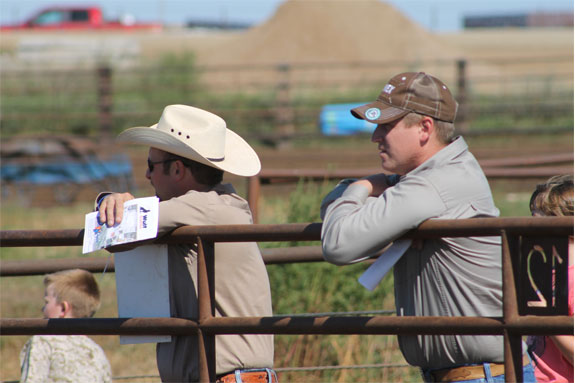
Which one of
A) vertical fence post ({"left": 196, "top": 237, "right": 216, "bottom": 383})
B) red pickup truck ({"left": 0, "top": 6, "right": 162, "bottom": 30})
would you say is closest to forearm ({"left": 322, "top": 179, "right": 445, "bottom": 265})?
vertical fence post ({"left": 196, "top": 237, "right": 216, "bottom": 383})

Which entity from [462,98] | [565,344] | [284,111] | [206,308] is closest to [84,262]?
[206,308]

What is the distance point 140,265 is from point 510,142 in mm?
17011

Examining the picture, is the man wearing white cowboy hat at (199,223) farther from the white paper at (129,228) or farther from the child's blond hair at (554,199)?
the child's blond hair at (554,199)

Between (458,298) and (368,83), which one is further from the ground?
(368,83)

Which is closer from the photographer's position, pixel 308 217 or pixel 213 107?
pixel 308 217

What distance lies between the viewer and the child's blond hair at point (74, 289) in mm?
4051

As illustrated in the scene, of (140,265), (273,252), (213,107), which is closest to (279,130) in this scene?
(213,107)

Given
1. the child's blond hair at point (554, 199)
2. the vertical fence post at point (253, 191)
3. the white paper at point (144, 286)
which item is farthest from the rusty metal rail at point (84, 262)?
the child's blond hair at point (554, 199)

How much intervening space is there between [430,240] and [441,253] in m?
0.05

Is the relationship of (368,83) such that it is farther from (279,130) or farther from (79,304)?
(79,304)

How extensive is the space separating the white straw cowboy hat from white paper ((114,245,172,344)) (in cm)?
36

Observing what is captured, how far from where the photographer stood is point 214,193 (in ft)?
9.97

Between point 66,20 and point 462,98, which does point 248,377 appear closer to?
point 462,98

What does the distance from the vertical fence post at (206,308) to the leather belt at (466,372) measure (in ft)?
2.36
